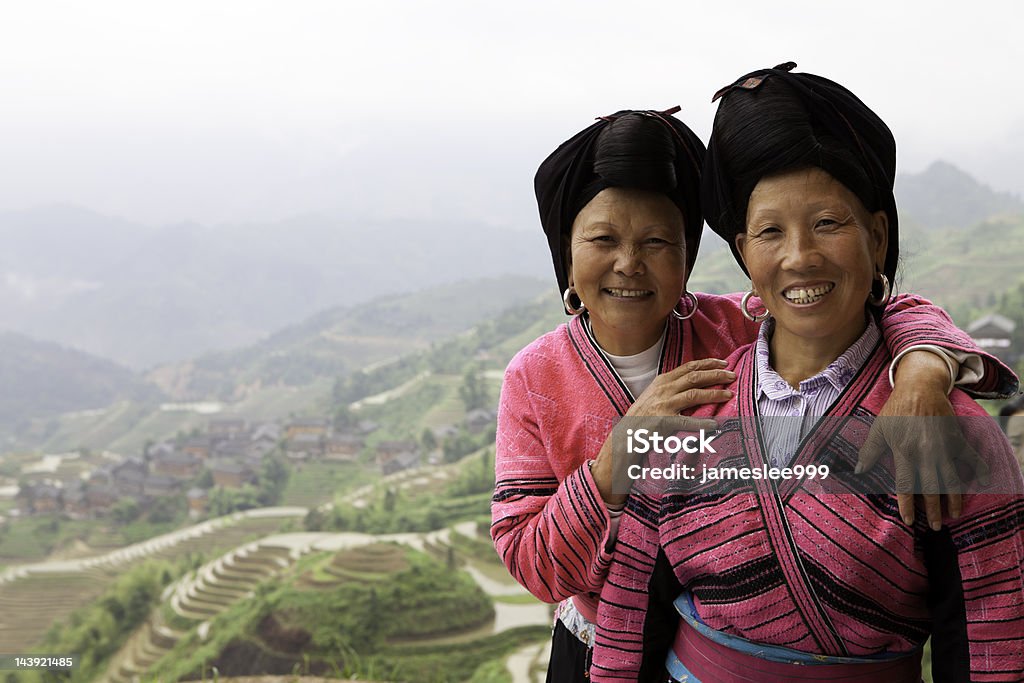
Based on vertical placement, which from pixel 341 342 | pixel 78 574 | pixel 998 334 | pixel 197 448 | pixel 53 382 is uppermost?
pixel 998 334

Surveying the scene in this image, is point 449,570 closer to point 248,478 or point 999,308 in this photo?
point 248,478

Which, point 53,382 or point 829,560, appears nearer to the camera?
point 829,560

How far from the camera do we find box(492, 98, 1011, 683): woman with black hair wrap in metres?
1.01

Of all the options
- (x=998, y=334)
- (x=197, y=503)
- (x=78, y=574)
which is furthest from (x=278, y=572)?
(x=998, y=334)

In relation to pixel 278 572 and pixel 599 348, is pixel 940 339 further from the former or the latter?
pixel 278 572

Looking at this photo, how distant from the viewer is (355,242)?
92562 mm

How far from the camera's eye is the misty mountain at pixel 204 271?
72.6 meters

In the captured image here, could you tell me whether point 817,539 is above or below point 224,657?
above

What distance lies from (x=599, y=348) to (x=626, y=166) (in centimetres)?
26

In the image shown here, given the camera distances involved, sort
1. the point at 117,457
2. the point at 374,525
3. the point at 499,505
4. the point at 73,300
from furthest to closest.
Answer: the point at 73,300, the point at 117,457, the point at 374,525, the point at 499,505

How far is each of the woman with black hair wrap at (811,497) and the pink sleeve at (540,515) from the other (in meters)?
0.04

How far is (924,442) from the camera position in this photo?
0.83m

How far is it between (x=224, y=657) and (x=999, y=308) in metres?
22.2

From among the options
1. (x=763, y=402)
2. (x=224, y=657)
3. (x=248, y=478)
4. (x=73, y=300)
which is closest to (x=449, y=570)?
(x=224, y=657)
